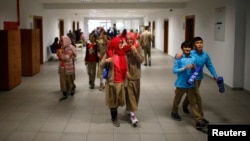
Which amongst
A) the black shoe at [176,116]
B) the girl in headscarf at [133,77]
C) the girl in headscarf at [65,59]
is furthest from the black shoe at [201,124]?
the girl in headscarf at [65,59]

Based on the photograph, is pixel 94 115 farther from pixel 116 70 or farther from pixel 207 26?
pixel 207 26

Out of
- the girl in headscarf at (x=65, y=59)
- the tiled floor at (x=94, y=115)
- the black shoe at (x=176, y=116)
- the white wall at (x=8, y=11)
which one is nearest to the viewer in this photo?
the tiled floor at (x=94, y=115)

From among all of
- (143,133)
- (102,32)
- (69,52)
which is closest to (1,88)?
(69,52)

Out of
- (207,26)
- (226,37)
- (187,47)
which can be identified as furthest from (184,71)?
(207,26)

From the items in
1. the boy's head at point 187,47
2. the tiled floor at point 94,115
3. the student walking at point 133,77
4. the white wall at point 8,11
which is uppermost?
the white wall at point 8,11

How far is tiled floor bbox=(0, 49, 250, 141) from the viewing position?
15.0ft

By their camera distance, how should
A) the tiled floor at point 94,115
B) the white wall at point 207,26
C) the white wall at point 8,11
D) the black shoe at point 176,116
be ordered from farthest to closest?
the white wall at point 8,11
the white wall at point 207,26
the black shoe at point 176,116
the tiled floor at point 94,115

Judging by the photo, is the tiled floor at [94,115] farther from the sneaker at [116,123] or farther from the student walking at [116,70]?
the student walking at [116,70]

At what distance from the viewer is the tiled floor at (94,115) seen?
4559 millimetres

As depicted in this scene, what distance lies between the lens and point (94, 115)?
5.60 meters

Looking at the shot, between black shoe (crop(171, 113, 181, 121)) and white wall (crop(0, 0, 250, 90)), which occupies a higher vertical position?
white wall (crop(0, 0, 250, 90))

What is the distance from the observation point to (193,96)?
4.85 meters

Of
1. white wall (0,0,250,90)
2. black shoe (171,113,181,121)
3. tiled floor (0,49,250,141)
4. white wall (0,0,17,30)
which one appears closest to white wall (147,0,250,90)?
white wall (0,0,250,90)

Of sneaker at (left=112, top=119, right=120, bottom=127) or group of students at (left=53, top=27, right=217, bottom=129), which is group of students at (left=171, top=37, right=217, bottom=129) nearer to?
group of students at (left=53, top=27, right=217, bottom=129)
